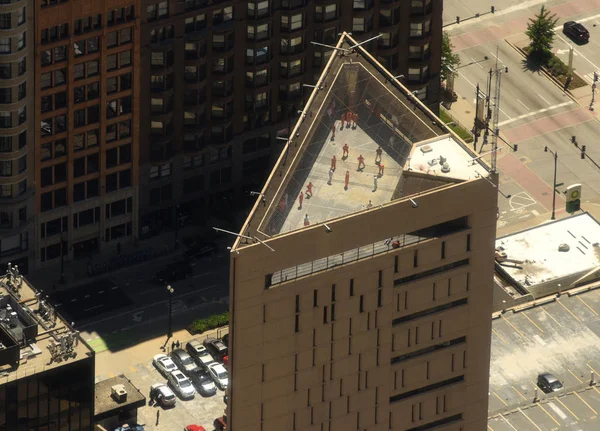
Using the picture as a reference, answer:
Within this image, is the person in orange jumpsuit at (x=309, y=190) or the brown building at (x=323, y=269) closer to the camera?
the brown building at (x=323, y=269)

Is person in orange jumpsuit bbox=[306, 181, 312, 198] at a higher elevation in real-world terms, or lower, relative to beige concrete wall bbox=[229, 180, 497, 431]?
higher

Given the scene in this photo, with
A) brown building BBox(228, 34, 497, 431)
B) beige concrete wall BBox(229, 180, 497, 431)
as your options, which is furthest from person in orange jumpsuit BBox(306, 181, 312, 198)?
beige concrete wall BBox(229, 180, 497, 431)

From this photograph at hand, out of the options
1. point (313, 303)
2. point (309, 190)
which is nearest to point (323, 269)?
point (313, 303)

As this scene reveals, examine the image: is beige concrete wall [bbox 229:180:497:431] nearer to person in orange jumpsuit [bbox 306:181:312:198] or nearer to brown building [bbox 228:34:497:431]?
brown building [bbox 228:34:497:431]

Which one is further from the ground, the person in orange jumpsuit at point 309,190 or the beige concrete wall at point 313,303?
the person in orange jumpsuit at point 309,190

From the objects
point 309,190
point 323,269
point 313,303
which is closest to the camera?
point 323,269

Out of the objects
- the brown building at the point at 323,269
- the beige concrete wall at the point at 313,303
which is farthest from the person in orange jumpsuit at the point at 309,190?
the beige concrete wall at the point at 313,303

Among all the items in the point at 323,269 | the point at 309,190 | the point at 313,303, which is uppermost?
the point at 309,190

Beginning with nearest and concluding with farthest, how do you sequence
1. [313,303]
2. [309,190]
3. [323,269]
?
[323,269], [313,303], [309,190]

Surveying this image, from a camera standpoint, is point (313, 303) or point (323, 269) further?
point (313, 303)

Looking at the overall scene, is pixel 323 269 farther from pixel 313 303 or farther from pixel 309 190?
pixel 309 190

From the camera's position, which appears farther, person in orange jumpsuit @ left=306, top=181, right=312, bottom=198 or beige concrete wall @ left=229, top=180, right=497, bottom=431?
person in orange jumpsuit @ left=306, top=181, right=312, bottom=198

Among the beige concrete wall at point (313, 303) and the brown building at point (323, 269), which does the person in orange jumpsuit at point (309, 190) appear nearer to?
the brown building at point (323, 269)

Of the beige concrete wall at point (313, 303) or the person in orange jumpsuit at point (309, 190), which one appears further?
the person in orange jumpsuit at point (309, 190)
